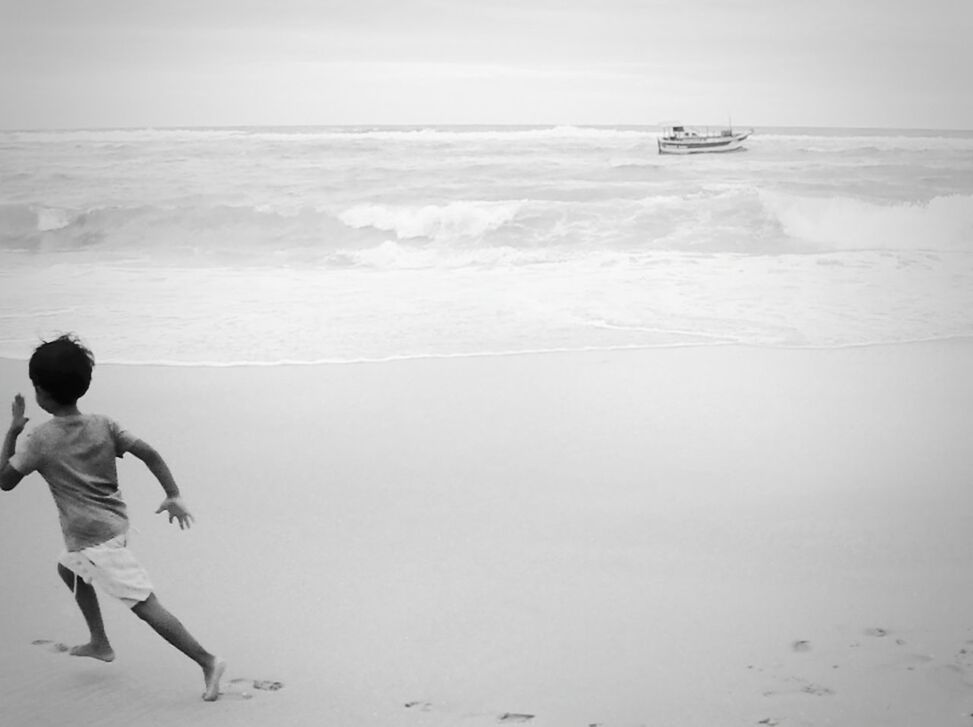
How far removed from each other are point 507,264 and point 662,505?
17.9 feet

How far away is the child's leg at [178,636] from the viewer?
6.19 feet

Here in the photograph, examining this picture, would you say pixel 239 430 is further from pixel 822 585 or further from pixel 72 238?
pixel 72 238

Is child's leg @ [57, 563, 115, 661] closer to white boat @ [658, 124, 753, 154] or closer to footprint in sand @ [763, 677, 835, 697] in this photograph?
footprint in sand @ [763, 677, 835, 697]

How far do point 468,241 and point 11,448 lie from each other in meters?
8.09

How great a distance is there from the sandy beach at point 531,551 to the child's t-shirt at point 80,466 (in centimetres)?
38

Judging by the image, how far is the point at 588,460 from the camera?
11.7 ft

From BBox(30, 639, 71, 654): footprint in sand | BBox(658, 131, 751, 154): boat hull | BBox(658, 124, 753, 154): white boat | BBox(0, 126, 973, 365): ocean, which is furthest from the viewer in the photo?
BBox(658, 131, 751, 154): boat hull

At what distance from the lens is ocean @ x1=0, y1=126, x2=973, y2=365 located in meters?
5.64

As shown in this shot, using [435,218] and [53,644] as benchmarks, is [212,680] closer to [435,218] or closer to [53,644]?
[53,644]

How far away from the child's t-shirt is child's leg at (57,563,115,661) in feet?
0.38

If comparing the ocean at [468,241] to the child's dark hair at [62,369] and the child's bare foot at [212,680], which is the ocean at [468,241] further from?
the child's bare foot at [212,680]

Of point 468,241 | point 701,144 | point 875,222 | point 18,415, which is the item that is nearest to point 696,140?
point 701,144

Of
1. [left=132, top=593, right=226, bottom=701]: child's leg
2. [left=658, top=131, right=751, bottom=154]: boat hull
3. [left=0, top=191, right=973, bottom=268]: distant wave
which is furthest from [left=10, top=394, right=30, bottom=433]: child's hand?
[left=658, top=131, right=751, bottom=154]: boat hull

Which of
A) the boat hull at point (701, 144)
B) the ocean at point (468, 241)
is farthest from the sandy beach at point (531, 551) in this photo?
the boat hull at point (701, 144)
